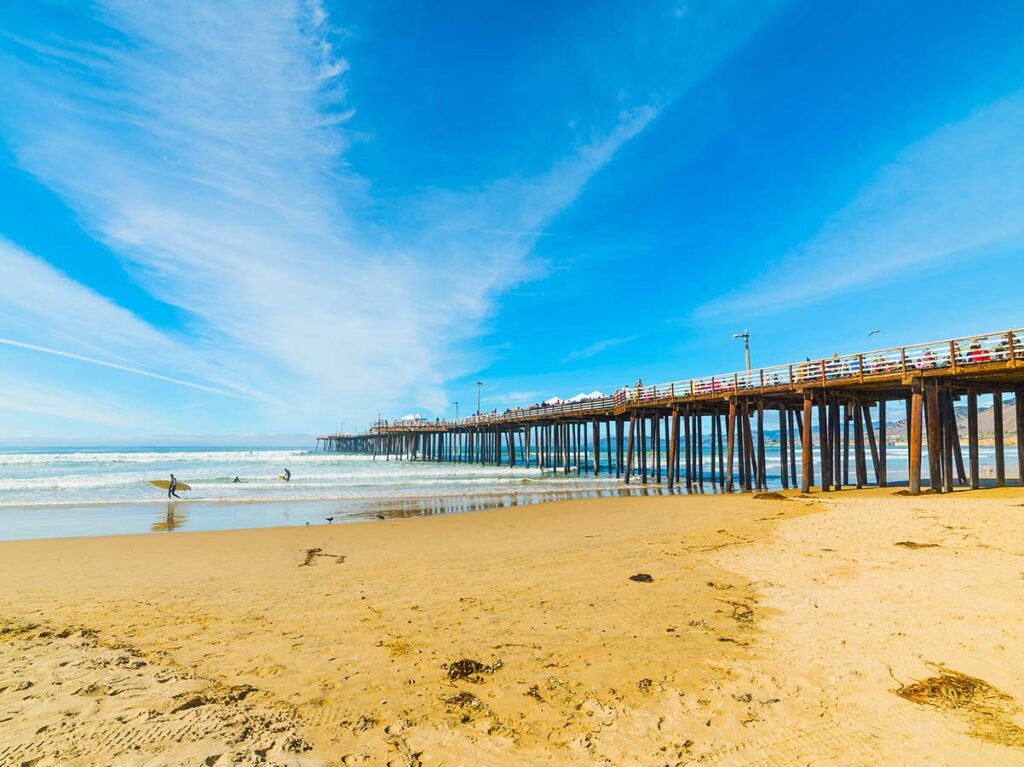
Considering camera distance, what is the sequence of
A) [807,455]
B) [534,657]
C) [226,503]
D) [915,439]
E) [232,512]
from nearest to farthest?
[534,657] → [915,439] → [232,512] → [807,455] → [226,503]

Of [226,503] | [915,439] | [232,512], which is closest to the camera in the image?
[915,439]

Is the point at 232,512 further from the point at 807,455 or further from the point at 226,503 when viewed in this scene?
the point at 807,455

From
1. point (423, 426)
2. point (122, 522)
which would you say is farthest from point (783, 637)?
point (423, 426)

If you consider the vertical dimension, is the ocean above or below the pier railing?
below

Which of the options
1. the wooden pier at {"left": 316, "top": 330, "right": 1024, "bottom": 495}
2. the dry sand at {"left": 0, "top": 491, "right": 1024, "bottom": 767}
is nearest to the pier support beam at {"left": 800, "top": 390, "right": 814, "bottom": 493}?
the wooden pier at {"left": 316, "top": 330, "right": 1024, "bottom": 495}

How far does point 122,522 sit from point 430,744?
18.6 m

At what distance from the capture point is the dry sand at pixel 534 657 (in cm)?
346

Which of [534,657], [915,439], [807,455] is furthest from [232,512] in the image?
[915,439]

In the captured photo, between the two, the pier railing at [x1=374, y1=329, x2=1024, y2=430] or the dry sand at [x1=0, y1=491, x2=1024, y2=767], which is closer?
the dry sand at [x1=0, y1=491, x2=1024, y2=767]

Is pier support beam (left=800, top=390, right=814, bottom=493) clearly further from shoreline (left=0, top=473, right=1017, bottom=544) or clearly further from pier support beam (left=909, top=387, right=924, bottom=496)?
pier support beam (left=909, top=387, right=924, bottom=496)

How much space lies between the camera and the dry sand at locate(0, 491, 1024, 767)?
11.4ft

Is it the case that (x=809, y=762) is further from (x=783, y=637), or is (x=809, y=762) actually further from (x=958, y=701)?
(x=783, y=637)

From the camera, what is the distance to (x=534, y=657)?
5.01 meters

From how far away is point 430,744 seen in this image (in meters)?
3.53
